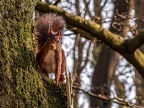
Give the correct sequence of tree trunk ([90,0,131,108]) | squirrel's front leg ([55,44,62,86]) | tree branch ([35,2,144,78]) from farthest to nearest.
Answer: tree trunk ([90,0,131,108]), tree branch ([35,2,144,78]), squirrel's front leg ([55,44,62,86])

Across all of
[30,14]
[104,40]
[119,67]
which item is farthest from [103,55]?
[30,14]

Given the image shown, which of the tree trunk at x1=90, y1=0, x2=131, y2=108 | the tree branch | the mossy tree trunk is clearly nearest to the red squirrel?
the mossy tree trunk

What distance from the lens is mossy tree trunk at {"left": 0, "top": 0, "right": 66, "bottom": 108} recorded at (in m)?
1.64

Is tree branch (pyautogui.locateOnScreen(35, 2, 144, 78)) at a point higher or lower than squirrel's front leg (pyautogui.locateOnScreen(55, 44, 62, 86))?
higher

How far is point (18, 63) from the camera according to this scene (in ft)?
5.62

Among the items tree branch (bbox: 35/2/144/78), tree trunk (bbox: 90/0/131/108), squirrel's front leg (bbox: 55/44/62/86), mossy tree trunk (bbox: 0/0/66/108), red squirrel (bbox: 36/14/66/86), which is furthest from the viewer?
tree trunk (bbox: 90/0/131/108)

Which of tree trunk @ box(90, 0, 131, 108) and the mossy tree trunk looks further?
tree trunk @ box(90, 0, 131, 108)

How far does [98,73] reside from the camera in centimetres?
577

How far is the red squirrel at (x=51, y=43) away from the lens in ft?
7.11

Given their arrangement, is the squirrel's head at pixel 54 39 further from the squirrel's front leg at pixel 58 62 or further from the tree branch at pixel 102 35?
the tree branch at pixel 102 35

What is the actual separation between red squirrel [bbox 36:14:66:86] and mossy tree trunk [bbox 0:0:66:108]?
1.03ft

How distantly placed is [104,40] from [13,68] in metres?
2.50

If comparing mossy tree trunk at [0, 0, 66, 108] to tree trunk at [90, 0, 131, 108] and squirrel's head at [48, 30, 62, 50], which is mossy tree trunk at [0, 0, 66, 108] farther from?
tree trunk at [90, 0, 131, 108]

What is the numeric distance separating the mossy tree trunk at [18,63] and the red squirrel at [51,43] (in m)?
0.31
